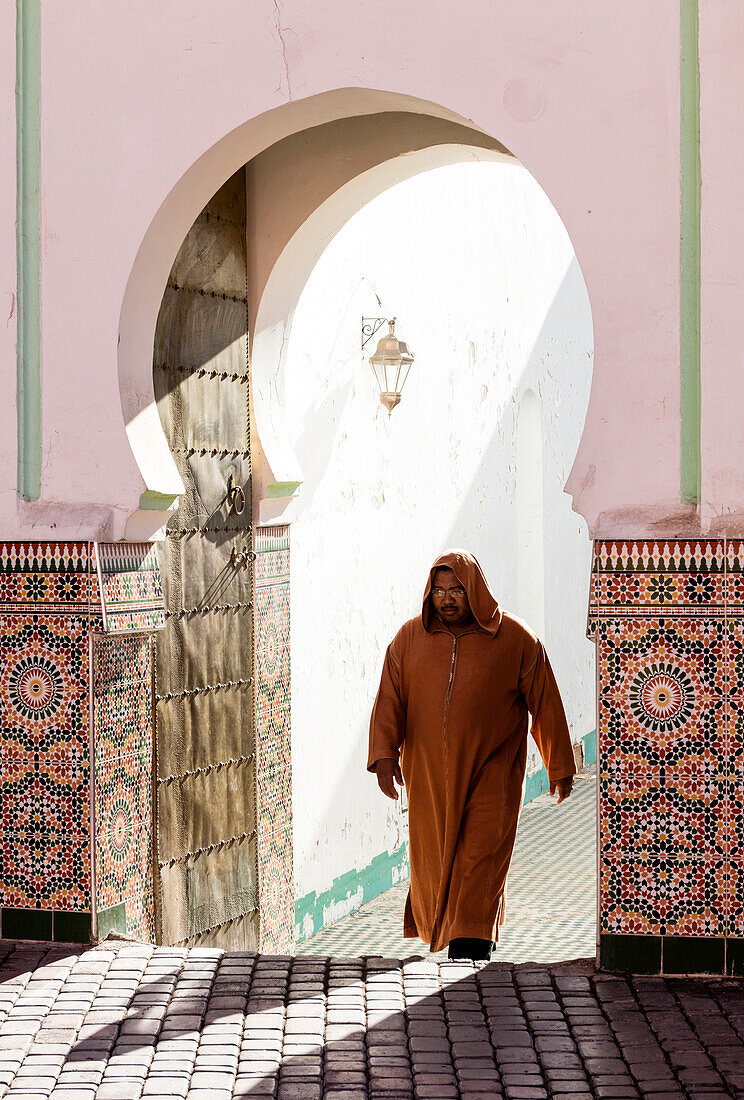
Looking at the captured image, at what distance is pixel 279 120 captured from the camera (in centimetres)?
417

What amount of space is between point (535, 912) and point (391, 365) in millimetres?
2556

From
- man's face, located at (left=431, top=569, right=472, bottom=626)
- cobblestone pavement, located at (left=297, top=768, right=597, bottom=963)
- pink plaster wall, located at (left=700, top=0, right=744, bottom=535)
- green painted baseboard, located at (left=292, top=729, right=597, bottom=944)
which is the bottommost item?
cobblestone pavement, located at (left=297, top=768, right=597, bottom=963)

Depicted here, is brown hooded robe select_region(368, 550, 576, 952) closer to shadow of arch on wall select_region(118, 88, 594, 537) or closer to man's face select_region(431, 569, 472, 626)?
man's face select_region(431, 569, 472, 626)

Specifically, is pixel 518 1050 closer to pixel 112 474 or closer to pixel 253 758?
pixel 112 474

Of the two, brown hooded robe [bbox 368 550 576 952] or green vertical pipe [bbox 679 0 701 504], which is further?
brown hooded robe [bbox 368 550 576 952]

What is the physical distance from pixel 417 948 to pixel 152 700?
2.12m

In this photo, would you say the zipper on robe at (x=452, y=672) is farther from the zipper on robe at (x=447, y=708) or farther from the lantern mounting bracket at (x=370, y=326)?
the lantern mounting bracket at (x=370, y=326)

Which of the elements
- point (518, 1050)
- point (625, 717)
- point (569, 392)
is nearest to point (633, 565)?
point (625, 717)

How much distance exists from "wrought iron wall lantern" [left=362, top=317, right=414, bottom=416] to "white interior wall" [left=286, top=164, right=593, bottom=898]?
0.26 ft

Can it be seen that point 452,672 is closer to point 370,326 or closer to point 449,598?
point 449,598

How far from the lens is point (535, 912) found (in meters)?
6.65

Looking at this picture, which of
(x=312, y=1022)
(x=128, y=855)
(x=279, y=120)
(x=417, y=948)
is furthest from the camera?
(x=417, y=948)

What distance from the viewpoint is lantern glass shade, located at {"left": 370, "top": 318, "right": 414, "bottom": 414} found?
22.2 ft

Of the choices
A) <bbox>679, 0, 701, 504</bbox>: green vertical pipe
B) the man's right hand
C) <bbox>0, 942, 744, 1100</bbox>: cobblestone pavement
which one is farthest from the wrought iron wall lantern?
<bbox>0, 942, 744, 1100</bbox>: cobblestone pavement
